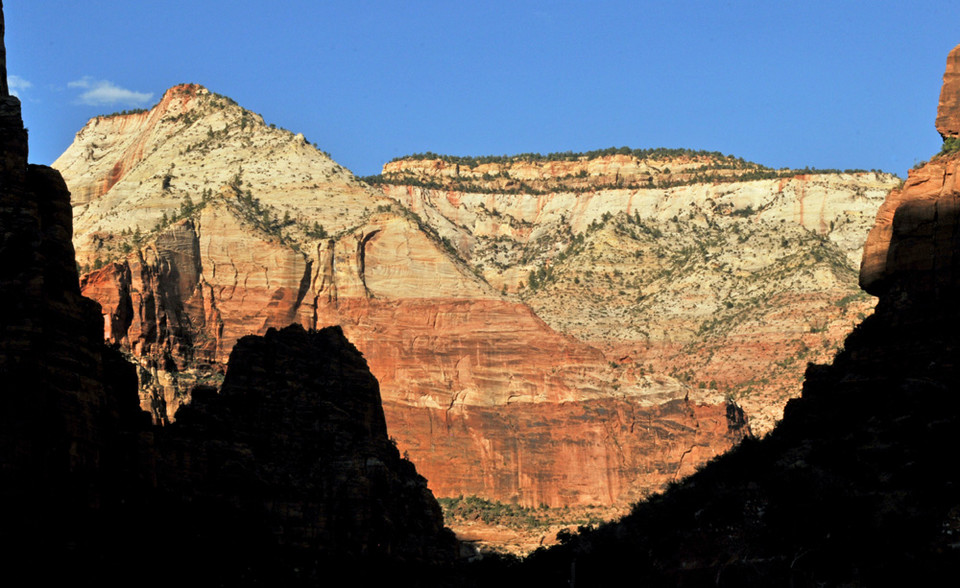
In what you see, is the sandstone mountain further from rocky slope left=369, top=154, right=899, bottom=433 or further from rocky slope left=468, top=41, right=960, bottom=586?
rocky slope left=468, top=41, right=960, bottom=586

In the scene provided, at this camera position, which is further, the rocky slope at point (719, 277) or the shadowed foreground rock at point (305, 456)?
the rocky slope at point (719, 277)

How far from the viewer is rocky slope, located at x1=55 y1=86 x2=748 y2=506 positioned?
448ft

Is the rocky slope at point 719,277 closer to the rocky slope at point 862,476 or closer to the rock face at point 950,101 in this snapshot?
the rock face at point 950,101

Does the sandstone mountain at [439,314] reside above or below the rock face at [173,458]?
above

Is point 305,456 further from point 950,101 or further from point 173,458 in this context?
point 950,101

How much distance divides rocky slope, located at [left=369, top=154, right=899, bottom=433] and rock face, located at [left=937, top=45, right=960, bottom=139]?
70.4m

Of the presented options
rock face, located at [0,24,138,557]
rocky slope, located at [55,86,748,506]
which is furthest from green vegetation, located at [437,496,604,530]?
rock face, located at [0,24,138,557]

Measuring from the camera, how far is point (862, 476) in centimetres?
6266

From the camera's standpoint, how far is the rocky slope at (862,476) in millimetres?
57375

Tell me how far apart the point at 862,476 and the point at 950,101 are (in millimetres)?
19466

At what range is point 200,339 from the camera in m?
132

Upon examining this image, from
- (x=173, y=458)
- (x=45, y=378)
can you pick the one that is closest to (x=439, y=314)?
(x=173, y=458)

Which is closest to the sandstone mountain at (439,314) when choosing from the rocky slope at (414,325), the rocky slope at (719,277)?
the rocky slope at (414,325)

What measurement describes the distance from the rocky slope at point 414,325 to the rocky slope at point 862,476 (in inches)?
2397
